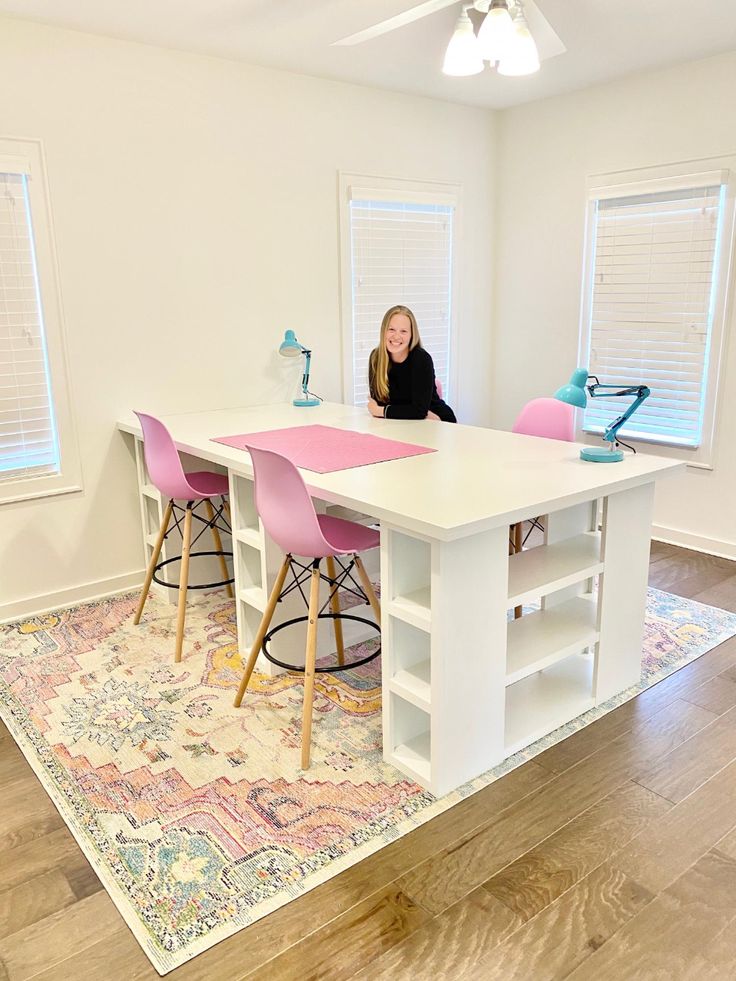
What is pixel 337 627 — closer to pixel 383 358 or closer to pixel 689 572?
pixel 383 358

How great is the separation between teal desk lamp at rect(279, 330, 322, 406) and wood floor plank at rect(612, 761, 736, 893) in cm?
254

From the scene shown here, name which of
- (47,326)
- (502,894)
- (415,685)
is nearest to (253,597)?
(415,685)

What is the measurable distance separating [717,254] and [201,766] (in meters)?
3.38

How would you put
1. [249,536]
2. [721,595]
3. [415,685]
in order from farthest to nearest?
[721,595] → [249,536] → [415,685]

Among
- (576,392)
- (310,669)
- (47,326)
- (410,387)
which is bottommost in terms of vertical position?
(310,669)

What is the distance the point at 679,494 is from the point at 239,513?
2.55 metres

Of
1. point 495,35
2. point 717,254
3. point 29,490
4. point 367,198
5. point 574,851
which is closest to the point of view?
point 574,851

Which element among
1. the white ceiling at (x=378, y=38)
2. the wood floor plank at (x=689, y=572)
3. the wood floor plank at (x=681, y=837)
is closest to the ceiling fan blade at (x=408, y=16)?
the white ceiling at (x=378, y=38)

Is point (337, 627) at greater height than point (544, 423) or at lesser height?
lesser

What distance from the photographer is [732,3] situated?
2.99 metres

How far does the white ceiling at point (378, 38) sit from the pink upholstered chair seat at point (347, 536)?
195 centimetres

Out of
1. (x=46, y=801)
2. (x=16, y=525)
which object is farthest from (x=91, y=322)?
(x=46, y=801)

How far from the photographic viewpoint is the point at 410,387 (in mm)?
3609

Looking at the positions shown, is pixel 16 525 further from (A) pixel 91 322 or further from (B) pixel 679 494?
(B) pixel 679 494
